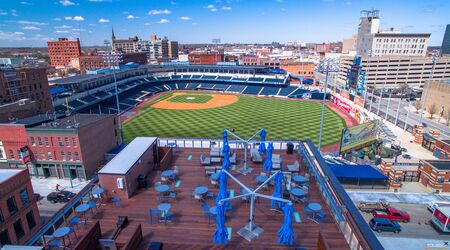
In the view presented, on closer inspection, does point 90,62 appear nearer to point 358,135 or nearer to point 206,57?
point 206,57

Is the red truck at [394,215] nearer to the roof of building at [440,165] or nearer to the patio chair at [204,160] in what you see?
the roof of building at [440,165]

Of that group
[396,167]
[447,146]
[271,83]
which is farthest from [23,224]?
[271,83]

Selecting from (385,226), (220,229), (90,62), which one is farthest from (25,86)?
(90,62)

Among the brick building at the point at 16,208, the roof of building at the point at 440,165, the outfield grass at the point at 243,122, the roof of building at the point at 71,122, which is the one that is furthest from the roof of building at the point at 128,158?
the roof of building at the point at 440,165

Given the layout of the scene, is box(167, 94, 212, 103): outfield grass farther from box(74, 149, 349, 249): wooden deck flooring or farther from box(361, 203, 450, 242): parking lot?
box(74, 149, 349, 249): wooden deck flooring

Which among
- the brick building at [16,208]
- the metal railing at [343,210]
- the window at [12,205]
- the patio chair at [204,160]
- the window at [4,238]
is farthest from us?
the window at [12,205]

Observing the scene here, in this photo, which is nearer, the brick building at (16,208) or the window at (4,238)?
the window at (4,238)

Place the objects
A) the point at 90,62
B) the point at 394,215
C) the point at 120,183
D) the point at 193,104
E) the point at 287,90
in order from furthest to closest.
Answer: the point at 90,62 < the point at 287,90 < the point at 193,104 < the point at 394,215 < the point at 120,183
